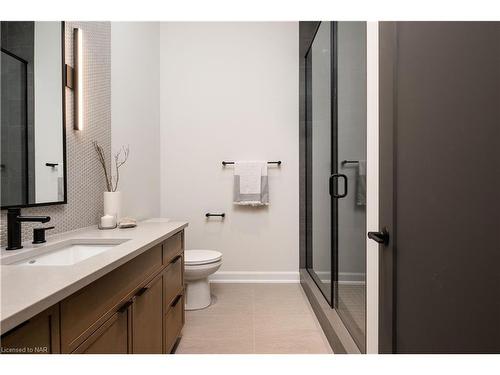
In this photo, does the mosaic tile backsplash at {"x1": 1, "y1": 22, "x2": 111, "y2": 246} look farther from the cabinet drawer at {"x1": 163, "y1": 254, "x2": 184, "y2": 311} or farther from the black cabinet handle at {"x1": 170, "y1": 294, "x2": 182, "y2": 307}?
the black cabinet handle at {"x1": 170, "y1": 294, "x2": 182, "y2": 307}

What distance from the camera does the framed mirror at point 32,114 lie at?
1102 millimetres

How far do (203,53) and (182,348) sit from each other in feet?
8.44

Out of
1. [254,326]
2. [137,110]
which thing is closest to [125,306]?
[254,326]

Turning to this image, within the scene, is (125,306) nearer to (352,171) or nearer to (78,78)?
(78,78)

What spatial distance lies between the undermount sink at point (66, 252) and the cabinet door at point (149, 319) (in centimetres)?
25

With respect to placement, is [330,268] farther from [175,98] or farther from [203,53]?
[203,53]

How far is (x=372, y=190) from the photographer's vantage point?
1.04m

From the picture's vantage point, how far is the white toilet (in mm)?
2022

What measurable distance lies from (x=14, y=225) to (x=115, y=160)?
0.92 metres

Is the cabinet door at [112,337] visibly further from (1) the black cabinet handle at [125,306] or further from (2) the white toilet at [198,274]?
(2) the white toilet at [198,274]

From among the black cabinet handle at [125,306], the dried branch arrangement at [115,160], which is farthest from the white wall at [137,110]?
the black cabinet handle at [125,306]

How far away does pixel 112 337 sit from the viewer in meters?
0.88
